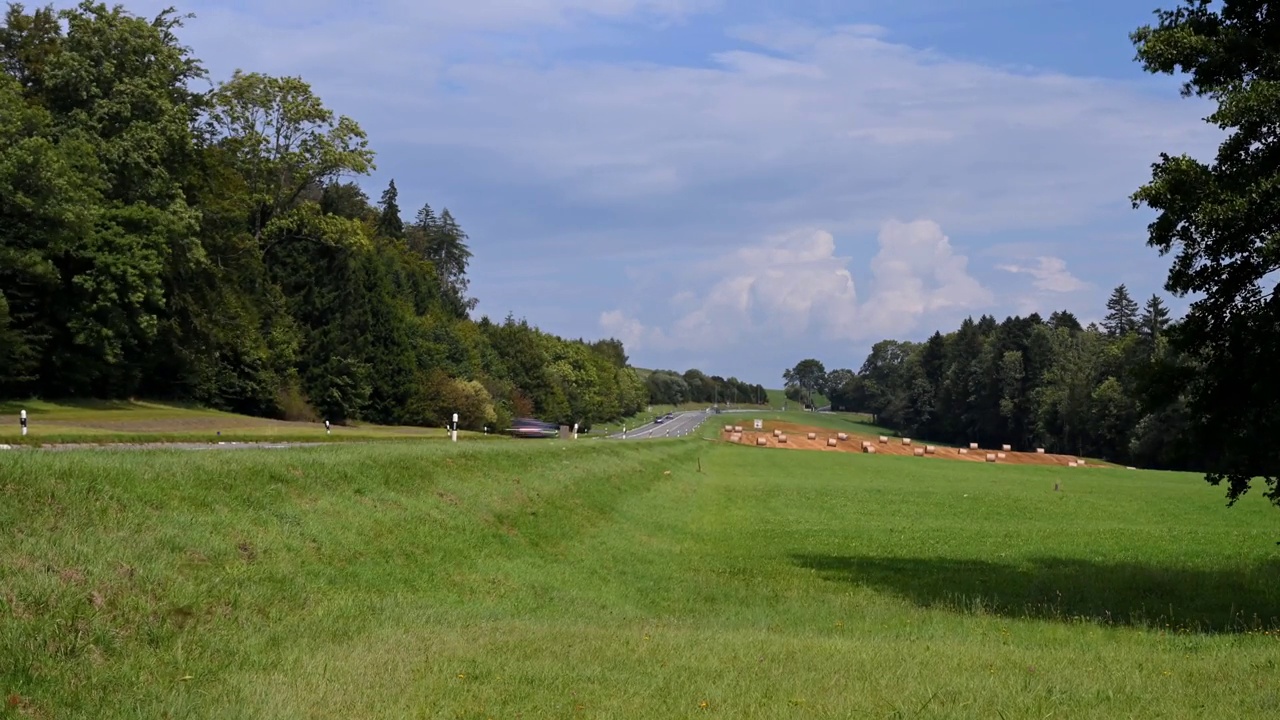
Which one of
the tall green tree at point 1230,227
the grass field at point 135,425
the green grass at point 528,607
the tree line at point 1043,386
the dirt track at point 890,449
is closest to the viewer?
the green grass at point 528,607

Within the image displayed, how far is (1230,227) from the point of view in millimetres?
17422

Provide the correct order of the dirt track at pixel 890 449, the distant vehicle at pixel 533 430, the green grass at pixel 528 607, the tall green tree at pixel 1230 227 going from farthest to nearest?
the dirt track at pixel 890 449 → the distant vehicle at pixel 533 430 → the tall green tree at pixel 1230 227 → the green grass at pixel 528 607

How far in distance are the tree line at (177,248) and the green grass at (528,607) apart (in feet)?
98.2

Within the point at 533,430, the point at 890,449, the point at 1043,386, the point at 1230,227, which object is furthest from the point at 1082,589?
the point at 1043,386

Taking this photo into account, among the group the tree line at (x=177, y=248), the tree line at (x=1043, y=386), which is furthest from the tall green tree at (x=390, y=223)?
the tree line at (x=1043, y=386)

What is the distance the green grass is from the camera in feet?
30.4

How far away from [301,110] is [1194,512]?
55247 millimetres

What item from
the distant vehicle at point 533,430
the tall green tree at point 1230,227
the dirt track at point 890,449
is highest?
the tall green tree at point 1230,227

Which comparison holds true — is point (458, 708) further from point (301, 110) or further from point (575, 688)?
point (301, 110)

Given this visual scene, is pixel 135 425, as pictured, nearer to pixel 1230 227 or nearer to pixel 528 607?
pixel 528 607

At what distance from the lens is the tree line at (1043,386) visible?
4483 inches

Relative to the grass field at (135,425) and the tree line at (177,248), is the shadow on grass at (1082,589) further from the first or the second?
the tree line at (177,248)

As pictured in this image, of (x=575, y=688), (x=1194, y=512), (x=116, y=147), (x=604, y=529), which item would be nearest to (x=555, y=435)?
(x=116, y=147)

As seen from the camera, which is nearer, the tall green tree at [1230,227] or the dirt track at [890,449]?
the tall green tree at [1230,227]
